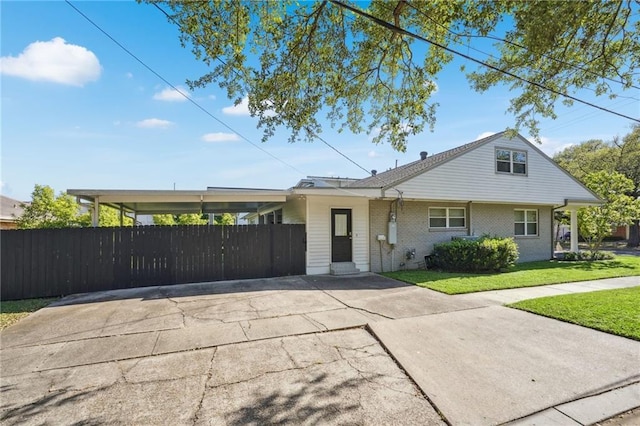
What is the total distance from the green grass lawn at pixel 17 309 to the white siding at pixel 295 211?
7.51 metres

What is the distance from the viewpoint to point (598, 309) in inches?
246

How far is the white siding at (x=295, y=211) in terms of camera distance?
1151cm

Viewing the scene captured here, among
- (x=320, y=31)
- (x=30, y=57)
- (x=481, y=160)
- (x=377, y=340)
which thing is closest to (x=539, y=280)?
(x=481, y=160)

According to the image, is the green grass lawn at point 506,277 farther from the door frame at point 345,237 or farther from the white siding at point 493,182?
the white siding at point 493,182

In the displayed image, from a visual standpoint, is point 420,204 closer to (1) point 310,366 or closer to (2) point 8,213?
(1) point 310,366

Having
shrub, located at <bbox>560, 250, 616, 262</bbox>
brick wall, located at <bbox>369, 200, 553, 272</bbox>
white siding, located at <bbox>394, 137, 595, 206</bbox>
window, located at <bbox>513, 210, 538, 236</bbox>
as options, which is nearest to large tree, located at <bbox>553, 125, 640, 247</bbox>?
shrub, located at <bbox>560, 250, 616, 262</bbox>

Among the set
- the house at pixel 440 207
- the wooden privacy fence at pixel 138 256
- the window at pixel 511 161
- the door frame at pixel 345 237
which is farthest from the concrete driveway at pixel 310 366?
the window at pixel 511 161

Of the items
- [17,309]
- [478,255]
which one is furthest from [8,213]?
[478,255]

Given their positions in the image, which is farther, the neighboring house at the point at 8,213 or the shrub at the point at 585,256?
the neighboring house at the point at 8,213

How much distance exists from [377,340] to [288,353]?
145 centimetres

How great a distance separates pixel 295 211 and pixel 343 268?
317 cm

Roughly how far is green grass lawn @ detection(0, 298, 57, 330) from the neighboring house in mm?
10548

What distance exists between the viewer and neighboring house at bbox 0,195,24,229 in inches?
660

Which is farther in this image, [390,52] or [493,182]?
[493,182]
